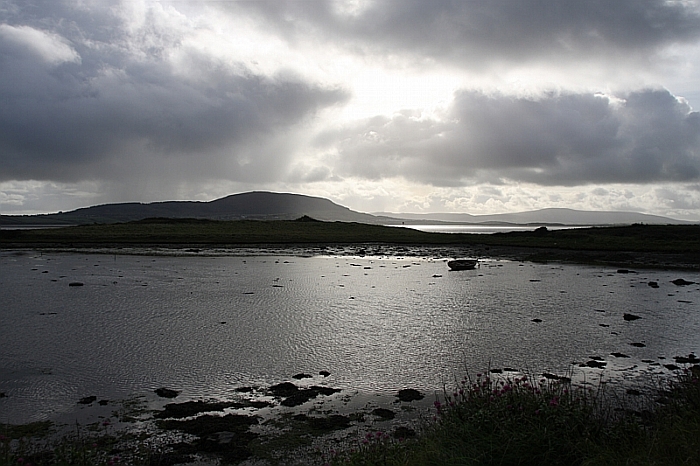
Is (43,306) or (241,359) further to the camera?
(43,306)

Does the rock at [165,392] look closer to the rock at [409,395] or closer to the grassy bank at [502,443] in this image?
the grassy bank at [502,443]

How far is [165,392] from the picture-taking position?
39.7 feet

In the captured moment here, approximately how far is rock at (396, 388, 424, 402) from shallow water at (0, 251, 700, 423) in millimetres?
424

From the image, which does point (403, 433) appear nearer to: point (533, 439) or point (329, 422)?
point (329, 422)

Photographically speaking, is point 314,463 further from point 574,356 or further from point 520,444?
point 574,356

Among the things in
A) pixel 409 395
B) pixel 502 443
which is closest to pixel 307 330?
pixel 409 395

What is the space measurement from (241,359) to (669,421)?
35.4 feet

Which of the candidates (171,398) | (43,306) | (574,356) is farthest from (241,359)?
(43,306)

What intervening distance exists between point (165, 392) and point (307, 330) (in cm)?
747

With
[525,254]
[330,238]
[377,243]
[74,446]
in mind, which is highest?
[330,238]

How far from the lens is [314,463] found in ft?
28.1

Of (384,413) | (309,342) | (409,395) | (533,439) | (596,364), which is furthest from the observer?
(309,342)

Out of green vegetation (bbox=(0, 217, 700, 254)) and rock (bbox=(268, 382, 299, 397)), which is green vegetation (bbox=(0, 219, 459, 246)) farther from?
rock (bbox=(268, 382, 299, 397))

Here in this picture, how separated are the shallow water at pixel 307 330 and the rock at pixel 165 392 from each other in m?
0.30
